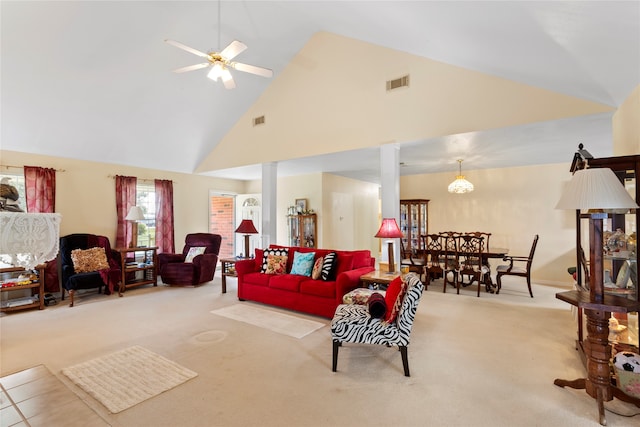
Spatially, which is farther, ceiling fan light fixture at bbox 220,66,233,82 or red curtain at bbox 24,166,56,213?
red curtain at bbox 24,166,56,213

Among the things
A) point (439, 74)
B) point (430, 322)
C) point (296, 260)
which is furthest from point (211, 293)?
point (439, 74)

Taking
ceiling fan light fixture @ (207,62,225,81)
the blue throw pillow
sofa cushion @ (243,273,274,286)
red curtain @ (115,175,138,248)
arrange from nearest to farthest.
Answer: ceiling fan light fixture @ (207,62,225,81) < the blue throw pillow < sofa cushion @ (243,273,274,286) < red curtain @ (115,175,138,248)

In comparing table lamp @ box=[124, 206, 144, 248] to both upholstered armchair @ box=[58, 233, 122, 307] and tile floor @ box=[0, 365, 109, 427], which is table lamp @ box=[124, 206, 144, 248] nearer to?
upholstered armchair @ box=[58, 233, 122, 307]

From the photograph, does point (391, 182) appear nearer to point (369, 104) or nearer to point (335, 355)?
point (369, 104)

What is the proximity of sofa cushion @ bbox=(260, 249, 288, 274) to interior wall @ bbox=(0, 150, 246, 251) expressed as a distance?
321 cm

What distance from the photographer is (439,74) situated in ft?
13.1

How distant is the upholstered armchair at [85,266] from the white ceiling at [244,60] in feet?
4.97

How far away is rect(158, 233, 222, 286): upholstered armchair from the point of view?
580 cm

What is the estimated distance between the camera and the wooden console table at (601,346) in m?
2.05

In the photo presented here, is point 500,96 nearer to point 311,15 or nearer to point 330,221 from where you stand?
point 311,15

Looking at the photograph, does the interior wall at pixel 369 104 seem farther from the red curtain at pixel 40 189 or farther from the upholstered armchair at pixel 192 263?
the red curtain at pixel 40 189

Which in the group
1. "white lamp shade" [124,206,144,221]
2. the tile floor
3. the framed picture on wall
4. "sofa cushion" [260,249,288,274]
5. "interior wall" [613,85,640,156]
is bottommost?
the tile floor

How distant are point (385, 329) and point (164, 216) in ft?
18.5

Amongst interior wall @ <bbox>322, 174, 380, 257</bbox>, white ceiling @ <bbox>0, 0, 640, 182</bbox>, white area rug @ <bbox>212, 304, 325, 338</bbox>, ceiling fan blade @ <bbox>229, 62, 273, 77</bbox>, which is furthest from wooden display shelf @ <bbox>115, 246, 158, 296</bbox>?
ceiling fan blade @ <bbox>229, 62, 273, 77</bbox>
